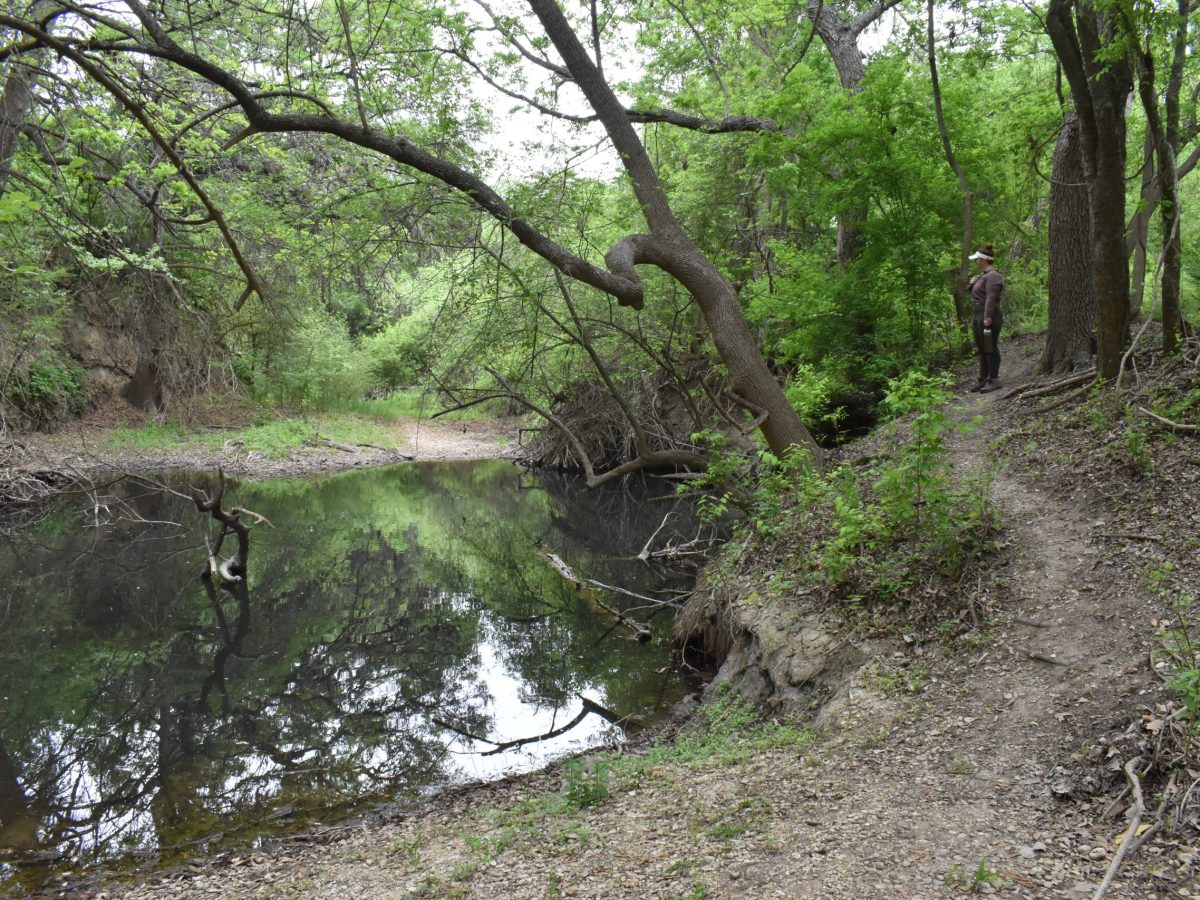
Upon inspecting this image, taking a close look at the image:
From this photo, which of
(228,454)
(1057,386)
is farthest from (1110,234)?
(228,454)

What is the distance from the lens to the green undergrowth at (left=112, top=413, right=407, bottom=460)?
22.8 metres

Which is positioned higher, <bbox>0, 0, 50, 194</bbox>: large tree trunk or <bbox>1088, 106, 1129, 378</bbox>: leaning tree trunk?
<bbox>0, 0, 50, 194</bbox>: large tree trunk

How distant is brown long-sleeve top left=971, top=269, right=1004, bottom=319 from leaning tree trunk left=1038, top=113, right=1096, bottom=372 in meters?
A: 0.58

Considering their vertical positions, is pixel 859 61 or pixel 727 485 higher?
pixel 859 61

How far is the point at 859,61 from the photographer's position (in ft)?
44.0

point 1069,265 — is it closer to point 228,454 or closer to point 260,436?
point 228,454

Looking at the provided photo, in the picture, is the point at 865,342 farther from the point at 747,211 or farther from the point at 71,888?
the point at 71,888

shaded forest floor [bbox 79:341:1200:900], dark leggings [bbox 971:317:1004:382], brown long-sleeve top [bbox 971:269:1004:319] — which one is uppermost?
brown long-sleeve top [bbox 971:269:1004:319]

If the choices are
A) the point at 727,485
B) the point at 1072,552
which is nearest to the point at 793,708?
the point at 1072,552

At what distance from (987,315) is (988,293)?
0.91 feet

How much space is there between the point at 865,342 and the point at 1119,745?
995cm

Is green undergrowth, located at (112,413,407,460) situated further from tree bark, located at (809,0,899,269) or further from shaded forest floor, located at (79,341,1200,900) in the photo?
shaded forest floor, located at (79,341,1200,900)

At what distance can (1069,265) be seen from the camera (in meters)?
9.33

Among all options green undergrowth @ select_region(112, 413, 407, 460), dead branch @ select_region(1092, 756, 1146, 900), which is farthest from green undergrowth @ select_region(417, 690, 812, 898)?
green undergrowth @ select_region(112, 413, 407, 460)
